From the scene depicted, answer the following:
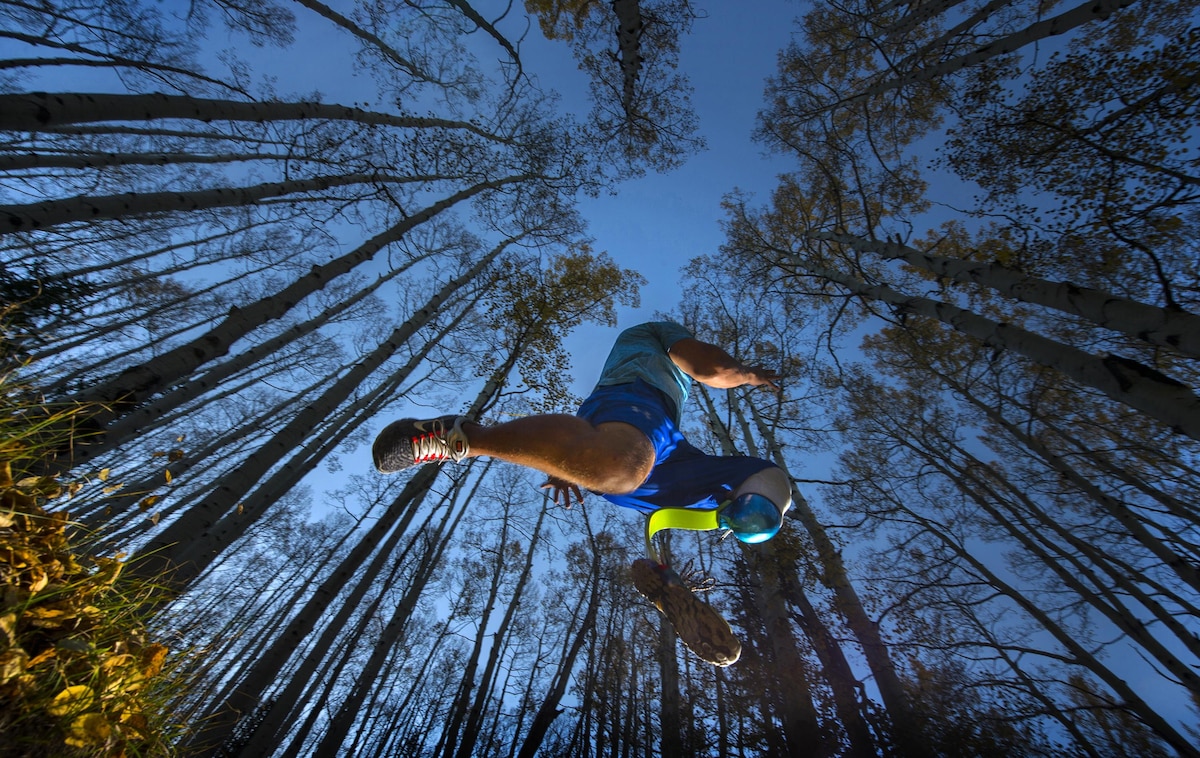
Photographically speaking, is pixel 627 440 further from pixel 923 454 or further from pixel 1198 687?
pixel 923 454

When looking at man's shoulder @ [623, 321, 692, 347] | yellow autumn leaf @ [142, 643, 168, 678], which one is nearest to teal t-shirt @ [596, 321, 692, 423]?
man's shoulder @ [623, 321, 692, 347]

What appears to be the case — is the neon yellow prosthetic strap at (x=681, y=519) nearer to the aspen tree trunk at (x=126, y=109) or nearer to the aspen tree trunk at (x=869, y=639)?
the aspen tree trunk at (x=869, y=639)

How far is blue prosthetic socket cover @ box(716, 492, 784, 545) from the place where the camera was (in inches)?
89.6

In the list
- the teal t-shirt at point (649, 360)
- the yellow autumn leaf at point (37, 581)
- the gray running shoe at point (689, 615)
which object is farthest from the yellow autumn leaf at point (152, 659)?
the gray running shoe at point (689, 615)

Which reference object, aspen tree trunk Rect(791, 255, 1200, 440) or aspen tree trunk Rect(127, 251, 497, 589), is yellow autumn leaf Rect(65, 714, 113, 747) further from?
aspen tree trunk Rect(791, 255, 1200, 440)

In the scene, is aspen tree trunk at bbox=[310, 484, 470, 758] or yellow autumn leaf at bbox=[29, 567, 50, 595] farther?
aspen tree trunk at bbox=[310, 484, 470, 758]

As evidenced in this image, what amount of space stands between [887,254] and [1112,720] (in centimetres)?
1418

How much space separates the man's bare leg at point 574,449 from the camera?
76.9 inches

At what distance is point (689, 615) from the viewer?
8.74 ft

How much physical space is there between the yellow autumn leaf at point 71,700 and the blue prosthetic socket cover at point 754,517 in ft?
7.51

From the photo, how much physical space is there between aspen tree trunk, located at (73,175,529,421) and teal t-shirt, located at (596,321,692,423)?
7.82 feet

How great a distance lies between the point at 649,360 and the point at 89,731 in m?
2.47

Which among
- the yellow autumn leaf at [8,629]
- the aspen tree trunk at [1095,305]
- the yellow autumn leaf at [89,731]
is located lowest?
the yellow autumn leaf at [89,731]

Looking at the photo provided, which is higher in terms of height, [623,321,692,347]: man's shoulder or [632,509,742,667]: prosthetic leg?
Answer: [623,321,692,347]: man's shoulder
